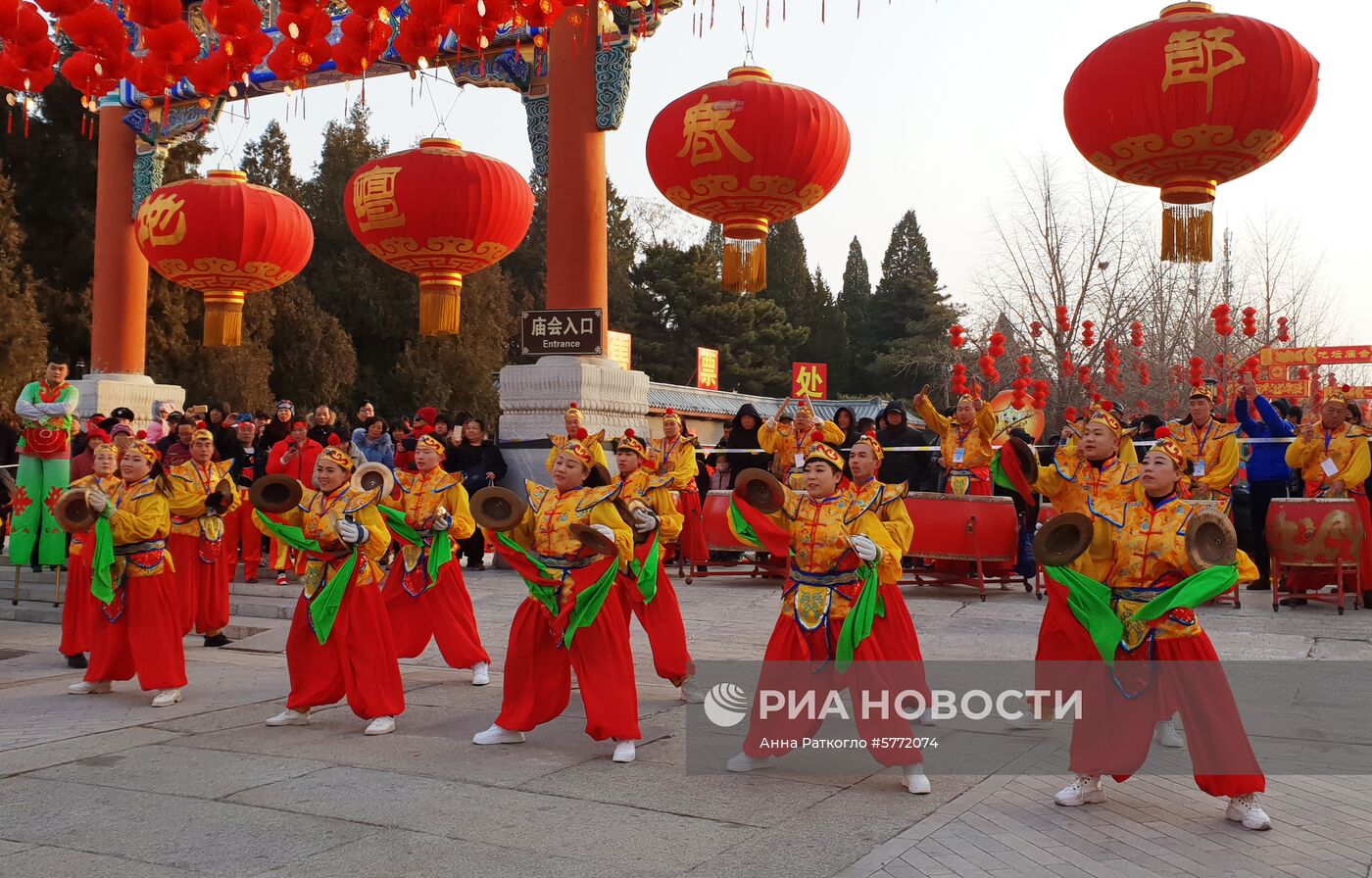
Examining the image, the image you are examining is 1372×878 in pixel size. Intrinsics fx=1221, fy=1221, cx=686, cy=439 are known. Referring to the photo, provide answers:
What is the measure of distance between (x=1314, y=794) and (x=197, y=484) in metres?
6.20

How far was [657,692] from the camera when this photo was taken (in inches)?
265

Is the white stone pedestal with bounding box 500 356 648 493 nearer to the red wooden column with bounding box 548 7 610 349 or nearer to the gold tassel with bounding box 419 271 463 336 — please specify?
the red wooden column with bounding box 548 7 610 349

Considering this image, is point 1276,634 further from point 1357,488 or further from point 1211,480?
point 1357,488

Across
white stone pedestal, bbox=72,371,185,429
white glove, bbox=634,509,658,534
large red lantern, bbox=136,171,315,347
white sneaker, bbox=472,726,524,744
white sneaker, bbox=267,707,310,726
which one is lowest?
white sneaker, bbox=267,707,310,726

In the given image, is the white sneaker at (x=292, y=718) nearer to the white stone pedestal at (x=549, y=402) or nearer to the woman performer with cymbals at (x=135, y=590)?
the woman performer with cymbals at (x=135, y=590)

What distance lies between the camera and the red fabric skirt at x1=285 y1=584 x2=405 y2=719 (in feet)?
19.1

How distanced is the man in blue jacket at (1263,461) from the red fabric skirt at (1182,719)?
5886mm

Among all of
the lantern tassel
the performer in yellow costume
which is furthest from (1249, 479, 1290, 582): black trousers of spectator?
the lantern tassel

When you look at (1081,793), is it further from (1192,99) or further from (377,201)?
(377,201)

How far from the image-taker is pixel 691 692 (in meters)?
6.57

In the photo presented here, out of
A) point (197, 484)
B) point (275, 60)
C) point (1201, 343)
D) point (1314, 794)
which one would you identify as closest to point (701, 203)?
point (275, 60)

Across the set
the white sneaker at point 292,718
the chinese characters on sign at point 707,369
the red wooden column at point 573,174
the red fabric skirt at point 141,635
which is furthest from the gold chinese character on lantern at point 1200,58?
the chinese characters on sign at point 707,369

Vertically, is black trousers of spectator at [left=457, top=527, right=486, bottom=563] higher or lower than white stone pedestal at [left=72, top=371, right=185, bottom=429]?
lower

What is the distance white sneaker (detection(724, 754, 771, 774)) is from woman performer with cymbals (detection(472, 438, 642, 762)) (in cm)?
45
